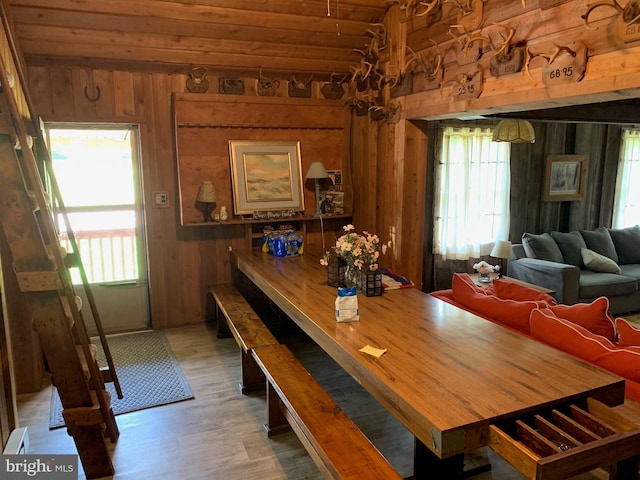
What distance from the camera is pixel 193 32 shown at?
152 inches

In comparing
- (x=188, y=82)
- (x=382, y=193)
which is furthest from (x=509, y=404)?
(x=188, y=82)

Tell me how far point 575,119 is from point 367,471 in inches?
143

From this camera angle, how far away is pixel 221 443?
275cm

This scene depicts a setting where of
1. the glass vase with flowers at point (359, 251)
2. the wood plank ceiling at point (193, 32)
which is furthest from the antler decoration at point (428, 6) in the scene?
the glass vase with flowers at point (359, 251)

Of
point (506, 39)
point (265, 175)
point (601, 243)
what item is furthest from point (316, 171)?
point (601, 243)

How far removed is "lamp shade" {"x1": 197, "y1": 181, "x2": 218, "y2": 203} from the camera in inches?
170

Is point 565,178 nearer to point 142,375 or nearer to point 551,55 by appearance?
point 551,55

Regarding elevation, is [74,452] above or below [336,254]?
below

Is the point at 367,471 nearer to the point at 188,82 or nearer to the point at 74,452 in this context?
the point at 74,452

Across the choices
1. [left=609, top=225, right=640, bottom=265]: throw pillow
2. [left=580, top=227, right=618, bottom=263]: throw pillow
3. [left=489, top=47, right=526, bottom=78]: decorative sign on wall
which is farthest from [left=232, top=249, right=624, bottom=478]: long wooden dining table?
[left=609, top=225, right=640, bottom=265]: throw pillow

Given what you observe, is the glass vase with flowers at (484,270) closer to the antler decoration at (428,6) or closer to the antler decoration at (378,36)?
the antler decoration at (378,36)

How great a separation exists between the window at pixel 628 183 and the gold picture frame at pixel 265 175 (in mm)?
4846

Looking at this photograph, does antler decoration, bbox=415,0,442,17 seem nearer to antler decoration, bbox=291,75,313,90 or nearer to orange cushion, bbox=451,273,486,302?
antler decoration, bbox=291,75,313,90

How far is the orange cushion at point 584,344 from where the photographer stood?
2.13m
